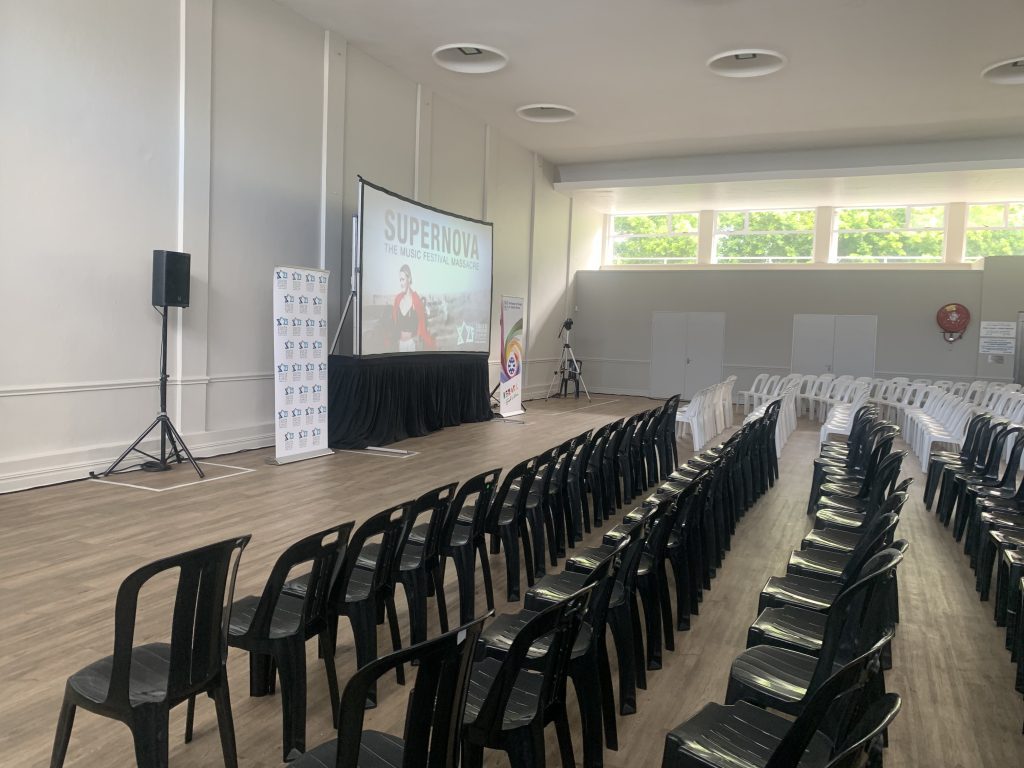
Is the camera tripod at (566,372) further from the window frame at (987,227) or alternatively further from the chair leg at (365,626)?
the chair leg at (365,626)

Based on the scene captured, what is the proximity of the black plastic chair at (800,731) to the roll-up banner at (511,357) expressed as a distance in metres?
9.62

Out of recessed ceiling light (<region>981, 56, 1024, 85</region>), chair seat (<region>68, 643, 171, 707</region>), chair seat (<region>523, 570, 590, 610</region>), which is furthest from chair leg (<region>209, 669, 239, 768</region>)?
recessed ceiling light (<region>981, 56, 1024, 85</region>)

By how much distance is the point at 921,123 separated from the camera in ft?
36.0

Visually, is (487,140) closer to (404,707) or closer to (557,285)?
(557,285)

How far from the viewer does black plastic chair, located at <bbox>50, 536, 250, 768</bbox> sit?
1816 millimetres

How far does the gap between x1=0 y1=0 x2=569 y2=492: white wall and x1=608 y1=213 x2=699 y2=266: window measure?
346 inches

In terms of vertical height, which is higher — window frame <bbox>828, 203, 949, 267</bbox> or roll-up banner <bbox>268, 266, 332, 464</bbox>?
window frame <bbox>828, 203, 949, 267</bbox>

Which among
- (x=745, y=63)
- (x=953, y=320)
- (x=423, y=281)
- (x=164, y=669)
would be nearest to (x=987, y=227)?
(x=953, y=320)

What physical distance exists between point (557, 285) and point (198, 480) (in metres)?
10.4

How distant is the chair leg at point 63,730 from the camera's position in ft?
6.43

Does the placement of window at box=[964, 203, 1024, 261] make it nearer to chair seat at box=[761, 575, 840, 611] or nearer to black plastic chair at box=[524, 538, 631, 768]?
chair seat at box=[761, 575, 840, 611]

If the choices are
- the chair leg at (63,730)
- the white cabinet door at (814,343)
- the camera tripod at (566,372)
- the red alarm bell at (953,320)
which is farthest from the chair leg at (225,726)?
the red alarm bell at (953,320)

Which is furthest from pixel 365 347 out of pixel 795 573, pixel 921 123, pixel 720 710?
pixel 921 123

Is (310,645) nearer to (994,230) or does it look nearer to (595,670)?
(595,670)
